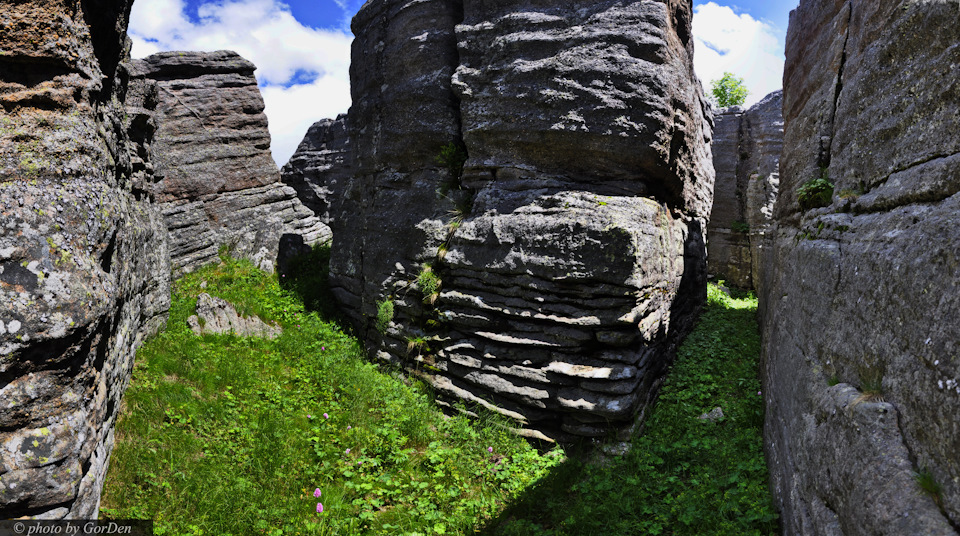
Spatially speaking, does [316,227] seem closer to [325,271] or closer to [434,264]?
[325,271]

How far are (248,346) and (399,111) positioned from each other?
433 cm

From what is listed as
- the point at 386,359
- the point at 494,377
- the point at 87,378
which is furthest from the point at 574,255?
the point at 87,378

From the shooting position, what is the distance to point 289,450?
16.9 feet

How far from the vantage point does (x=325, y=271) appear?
1045 centimetres

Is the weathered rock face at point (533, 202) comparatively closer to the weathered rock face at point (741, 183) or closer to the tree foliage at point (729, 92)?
the weathered rock face at point (741, 183)

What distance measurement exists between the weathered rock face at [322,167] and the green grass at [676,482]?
1718 centimetres

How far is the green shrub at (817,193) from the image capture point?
4367 millimetres

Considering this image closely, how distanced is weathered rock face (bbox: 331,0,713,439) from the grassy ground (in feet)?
1.85

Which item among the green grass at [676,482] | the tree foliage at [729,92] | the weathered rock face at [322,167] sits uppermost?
the tree foliage at [729,92]

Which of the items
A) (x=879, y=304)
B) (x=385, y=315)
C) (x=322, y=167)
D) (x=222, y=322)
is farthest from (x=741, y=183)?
(x=322, y=167)

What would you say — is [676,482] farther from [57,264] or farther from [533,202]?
[57,264]

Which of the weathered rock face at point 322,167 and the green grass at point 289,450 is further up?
the weathered rock face at point 322,167

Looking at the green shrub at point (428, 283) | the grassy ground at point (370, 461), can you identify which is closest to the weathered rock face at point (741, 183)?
the grassy ground at point (370, 461)

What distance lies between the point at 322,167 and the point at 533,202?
17.5 metres
